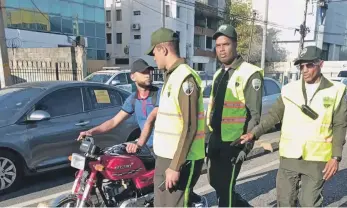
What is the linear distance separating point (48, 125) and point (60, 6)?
2295 cm

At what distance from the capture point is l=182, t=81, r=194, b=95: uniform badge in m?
2.15

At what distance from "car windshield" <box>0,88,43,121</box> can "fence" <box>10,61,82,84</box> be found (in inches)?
326

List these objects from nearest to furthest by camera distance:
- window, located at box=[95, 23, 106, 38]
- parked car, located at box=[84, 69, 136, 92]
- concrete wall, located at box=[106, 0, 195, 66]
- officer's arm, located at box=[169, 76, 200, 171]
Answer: officer's arm, located at box=[169, 76, 200, 171] → parked car, located at box=[84, 69, 136, 92] → window, located at box=[95, 23, 106, 38] → concrete wall, located at box=[106, 0, 195, 66]

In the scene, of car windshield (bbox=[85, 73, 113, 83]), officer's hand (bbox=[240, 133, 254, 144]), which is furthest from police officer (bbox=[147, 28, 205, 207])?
car windshield (bbox=[85, 73, 113, 83])

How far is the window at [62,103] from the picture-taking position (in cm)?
464

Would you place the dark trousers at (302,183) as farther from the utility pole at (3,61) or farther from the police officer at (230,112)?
the utility pole at (3,61)

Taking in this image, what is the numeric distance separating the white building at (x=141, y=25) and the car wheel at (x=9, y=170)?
3117 cm

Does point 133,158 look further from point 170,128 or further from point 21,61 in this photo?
point 21,61

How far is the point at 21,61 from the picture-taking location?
14477 mm

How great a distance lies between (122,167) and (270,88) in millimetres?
6888

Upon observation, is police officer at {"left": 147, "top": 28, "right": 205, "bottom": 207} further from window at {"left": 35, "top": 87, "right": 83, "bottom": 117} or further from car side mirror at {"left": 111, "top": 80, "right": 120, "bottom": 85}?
car side mirror at {"left": 111, "top": 80, "right": 120, "bottom": 85}

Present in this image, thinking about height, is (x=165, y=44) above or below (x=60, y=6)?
below

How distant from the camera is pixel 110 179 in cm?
283

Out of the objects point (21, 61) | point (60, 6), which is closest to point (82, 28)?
point (60, 6)
